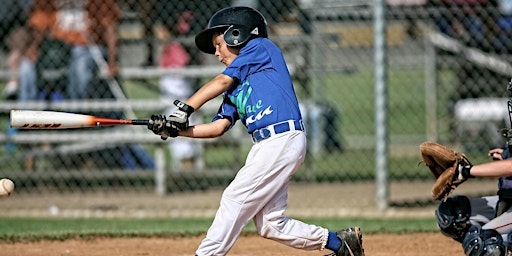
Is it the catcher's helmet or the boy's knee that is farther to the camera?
the catcher's helmet

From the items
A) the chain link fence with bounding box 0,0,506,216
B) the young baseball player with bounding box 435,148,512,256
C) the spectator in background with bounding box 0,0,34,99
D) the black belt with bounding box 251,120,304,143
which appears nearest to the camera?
the black belt with bounding box 251,120,304,143

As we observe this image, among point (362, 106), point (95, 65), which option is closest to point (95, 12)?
point (95, 65)

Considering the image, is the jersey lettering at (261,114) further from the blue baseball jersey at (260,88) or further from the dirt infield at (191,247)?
the dirt infield at (191,247)

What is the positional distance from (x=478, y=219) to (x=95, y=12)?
563 cm

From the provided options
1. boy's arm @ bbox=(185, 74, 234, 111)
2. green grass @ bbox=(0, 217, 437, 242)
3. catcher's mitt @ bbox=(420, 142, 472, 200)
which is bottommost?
green grass @ bbox=(0, 217, 437, 242)

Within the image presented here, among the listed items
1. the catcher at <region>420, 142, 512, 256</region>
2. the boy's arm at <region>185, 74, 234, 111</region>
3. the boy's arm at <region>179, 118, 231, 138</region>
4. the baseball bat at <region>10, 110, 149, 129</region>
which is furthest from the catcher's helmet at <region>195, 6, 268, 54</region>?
the catcher at <region>420, 142, 512, 256</region>

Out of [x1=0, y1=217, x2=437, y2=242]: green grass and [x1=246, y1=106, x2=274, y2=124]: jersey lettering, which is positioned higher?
[x1=246, y1=106, x2=274, y2=124]: jersey lettering

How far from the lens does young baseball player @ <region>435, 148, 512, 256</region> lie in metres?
4.69

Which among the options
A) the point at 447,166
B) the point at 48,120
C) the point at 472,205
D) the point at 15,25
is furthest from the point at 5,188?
the point at 15,25

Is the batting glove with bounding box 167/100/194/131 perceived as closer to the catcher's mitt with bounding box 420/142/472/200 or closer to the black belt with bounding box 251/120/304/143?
the black belt with bounding box 251/120/304/143

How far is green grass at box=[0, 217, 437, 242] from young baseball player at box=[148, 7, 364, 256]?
7.06 ft

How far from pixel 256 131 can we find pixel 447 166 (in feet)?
3.68

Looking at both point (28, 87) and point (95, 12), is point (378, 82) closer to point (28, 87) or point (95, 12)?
point (95, 12)

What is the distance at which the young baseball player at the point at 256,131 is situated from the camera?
4336mm
